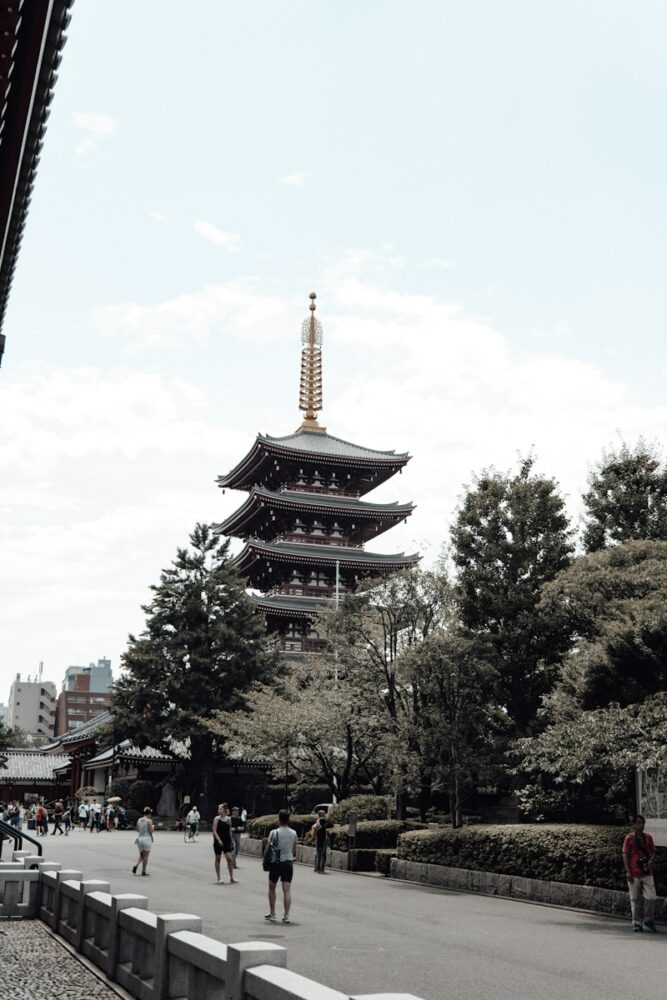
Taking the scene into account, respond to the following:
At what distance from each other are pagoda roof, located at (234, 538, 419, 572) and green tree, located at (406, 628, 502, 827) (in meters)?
28.8

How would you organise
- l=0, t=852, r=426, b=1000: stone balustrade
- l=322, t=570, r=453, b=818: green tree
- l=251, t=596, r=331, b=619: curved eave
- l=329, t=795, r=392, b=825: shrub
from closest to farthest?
l=0, t=852, r=426, b=1000: stone balustrade
l=322, t=570, r=453, b=818: green tree
l=329, t=795, r=392, b=825: shrub
l=251, t=596, r=331, b=619: curved eave

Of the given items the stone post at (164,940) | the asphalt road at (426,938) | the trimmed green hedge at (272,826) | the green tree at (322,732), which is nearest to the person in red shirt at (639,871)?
the asphalt road at (426,938)

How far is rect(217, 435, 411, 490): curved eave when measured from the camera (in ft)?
189

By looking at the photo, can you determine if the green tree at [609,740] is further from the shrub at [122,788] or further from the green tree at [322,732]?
the shrub at [122,788]

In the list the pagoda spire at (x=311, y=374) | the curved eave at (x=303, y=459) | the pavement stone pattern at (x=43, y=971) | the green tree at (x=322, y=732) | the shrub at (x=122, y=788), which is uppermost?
the pagoda spire at (x=311, y=374)

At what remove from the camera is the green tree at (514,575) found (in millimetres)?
28297

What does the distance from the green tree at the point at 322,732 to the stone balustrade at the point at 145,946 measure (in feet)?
50.4

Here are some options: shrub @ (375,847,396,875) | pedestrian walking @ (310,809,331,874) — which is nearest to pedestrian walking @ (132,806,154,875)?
pedestrian walking @ (310,809,331,874)

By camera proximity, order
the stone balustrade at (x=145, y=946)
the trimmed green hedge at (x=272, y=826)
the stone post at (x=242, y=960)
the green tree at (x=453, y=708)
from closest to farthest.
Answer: the stone balustrade at (x=145, y=946), the stone post at (x=242, y=960), the green tree at (x=453, y=708), the trimmed green hedge at (x=272, y=826)

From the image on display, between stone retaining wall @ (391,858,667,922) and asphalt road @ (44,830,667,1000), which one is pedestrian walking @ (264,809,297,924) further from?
stone retaining wall @ (391,858,667,922)

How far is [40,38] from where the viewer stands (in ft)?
30.4

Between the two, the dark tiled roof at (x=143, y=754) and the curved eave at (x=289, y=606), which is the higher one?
the curved eave at (x=289, y=606)

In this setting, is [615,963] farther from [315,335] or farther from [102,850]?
[315,335]

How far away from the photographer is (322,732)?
31.3 m
